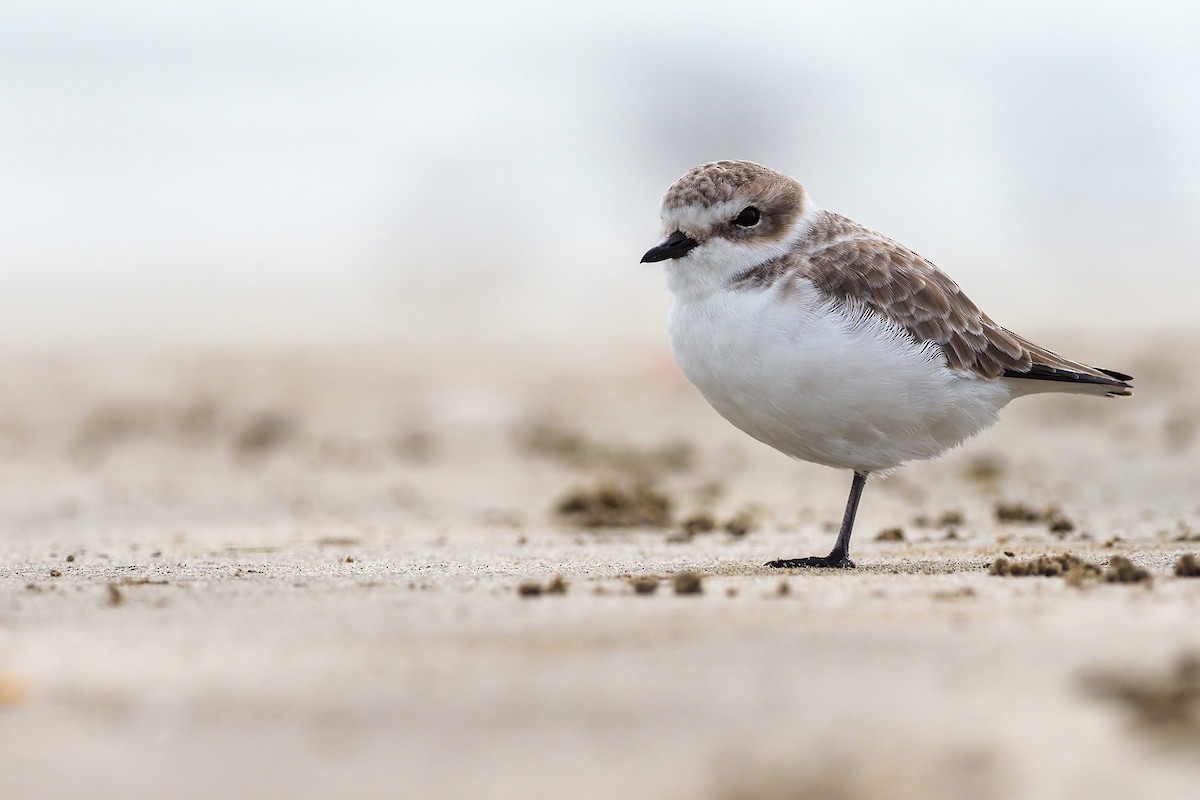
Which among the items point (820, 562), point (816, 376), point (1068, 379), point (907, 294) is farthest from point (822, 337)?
point (1068, 379)

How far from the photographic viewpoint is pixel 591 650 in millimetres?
3092

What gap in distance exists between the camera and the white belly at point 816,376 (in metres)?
4.78

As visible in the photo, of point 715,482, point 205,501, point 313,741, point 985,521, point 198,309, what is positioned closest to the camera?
point 313,741

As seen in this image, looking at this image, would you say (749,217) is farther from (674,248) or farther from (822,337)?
(822,337)

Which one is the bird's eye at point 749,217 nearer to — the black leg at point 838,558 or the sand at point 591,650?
the black leg at point 838,558

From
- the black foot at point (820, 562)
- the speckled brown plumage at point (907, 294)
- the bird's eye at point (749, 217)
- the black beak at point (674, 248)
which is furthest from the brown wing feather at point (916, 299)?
the black foot at point (820, 562)

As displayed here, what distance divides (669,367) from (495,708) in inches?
429

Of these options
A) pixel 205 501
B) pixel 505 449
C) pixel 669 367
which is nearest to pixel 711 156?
pixel 669 367

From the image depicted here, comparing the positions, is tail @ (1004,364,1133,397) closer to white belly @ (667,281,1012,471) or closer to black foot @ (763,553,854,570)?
white belly @ (667,281,1012,471)

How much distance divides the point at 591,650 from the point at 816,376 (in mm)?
1971

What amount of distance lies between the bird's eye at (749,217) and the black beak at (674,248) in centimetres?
21

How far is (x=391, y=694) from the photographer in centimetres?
279

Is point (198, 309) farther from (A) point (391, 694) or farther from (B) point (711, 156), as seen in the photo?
(A) point (391, 694)

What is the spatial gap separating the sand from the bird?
1.73 ft
